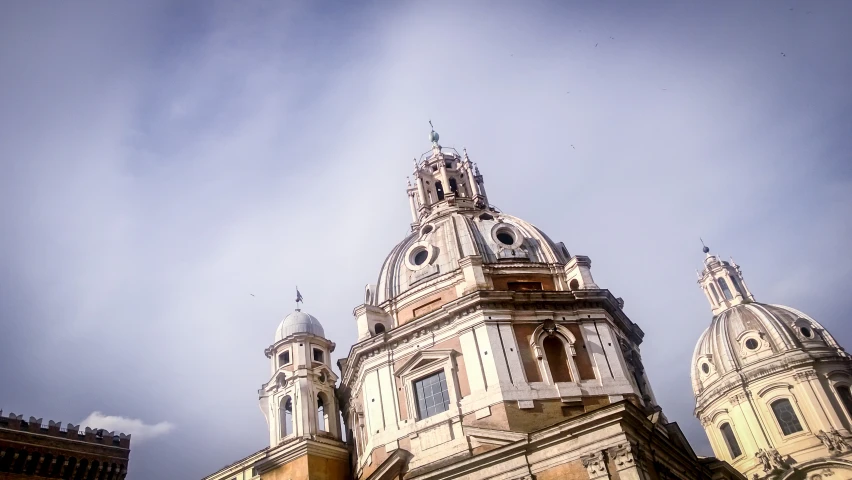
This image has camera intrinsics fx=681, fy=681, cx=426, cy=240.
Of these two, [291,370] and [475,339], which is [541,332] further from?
[291,370]

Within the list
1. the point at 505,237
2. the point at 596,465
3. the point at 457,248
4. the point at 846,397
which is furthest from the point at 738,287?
the point at 596,465

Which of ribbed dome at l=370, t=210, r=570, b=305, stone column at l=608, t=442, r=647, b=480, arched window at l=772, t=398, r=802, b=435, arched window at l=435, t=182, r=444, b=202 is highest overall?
arched window at l=435, t=182, r=444, b=202

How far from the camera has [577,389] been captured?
26000 mm

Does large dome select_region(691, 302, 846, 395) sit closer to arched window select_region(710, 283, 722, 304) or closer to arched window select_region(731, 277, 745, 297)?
arched window select_region(731, 277, 745, 297)

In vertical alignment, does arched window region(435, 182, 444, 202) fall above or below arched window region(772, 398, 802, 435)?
above

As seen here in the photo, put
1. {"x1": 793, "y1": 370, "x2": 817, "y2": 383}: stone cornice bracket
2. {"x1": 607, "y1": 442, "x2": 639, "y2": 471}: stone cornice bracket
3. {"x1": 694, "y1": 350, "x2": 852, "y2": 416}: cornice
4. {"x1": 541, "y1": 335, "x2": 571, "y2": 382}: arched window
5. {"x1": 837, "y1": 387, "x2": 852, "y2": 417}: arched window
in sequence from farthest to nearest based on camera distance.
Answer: {"x1": 694, "y1": 350, "x2": 852, "y2": 416}: cornice → {"x1": 793, "y1": 370, "x2": 817, "y2": 383}: stone cornice bracket → {"x1": 837, "y1": 387, "x2": 852, "y2": 417}: arched window → {"x1": 541, "y1": 335, "x2": 571, "y2": 382}: arched window → {"x1": 607, "y1": 442, "x2": 639, "y2": 471}: stone cornice bracket

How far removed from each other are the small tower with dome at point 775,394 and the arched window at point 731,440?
75 mm

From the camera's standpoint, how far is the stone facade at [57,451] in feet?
112

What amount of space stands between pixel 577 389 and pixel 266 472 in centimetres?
1368

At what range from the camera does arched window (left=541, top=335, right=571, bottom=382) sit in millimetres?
26688

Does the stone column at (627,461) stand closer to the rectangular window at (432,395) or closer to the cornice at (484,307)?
the rectangular window at (432,395)

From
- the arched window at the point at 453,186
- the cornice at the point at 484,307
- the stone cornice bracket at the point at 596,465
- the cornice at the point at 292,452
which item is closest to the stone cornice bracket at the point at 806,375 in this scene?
the cornice at the point at 484,307

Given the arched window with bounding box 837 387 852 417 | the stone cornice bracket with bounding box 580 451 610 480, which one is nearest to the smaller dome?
the stone cornice bracket with bounding box 580 451 610 480

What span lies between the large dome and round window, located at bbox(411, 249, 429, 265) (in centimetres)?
3425
